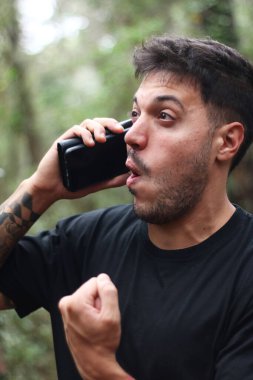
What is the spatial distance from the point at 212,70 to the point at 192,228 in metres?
0.67

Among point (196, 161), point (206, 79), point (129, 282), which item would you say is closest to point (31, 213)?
point (129, 282)

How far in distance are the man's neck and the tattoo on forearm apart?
645mm

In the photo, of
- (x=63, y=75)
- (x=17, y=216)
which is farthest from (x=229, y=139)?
(x=63, y=75)

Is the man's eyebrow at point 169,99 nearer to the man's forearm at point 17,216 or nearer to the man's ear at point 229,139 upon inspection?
the man's ear at point 229,139

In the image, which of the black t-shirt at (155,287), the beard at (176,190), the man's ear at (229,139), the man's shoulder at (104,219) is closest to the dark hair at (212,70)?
the man's ear at (229,139)

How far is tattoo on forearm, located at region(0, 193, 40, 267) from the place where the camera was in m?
2.57

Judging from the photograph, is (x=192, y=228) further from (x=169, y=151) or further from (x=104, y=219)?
(x=104, y=219)

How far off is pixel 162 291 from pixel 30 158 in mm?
12376

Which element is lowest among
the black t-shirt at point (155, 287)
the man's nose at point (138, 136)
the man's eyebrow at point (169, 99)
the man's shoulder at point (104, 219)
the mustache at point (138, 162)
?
the black t-shirt at point (155, 287)

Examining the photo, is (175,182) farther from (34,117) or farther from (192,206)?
(34,117)

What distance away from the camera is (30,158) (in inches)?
562

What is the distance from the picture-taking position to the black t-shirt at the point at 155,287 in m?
2.06

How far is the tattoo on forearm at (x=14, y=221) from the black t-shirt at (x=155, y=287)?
8 cm

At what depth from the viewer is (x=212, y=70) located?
2.37 meters
